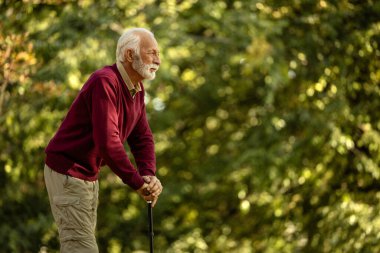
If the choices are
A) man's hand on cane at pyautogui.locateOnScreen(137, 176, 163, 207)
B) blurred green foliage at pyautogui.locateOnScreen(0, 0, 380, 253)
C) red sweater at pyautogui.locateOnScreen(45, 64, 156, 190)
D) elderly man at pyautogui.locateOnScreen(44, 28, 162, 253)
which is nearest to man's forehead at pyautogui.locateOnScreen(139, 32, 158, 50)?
elderly man at pyautogui.locateOnScreen(44, 28, 162, 253)

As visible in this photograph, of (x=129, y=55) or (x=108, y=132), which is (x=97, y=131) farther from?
(x=129, y=55)

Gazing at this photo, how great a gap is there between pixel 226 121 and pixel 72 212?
15.1ft

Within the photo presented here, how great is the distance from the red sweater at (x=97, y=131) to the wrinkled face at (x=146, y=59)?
9 centimetres

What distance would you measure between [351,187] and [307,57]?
123cm

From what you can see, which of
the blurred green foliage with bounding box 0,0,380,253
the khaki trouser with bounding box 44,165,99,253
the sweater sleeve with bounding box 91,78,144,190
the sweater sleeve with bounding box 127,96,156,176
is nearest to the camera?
the sweater sleeve with bounding box 91,78,144,190

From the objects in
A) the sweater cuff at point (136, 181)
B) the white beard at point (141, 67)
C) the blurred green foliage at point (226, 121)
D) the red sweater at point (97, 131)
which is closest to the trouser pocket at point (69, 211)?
the red sweater at point (97, 131)

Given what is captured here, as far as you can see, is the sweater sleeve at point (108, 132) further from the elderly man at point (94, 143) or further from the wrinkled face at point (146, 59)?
the wrinkled face at point (146, 59)

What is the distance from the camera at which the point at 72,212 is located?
345 cm

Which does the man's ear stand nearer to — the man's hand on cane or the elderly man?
the elderly man

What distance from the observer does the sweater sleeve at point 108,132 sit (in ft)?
10.8

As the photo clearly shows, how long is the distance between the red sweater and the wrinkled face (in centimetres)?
9

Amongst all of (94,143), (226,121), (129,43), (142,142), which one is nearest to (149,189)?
(94,143)

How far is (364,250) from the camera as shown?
6926 millimetres

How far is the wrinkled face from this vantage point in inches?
139
